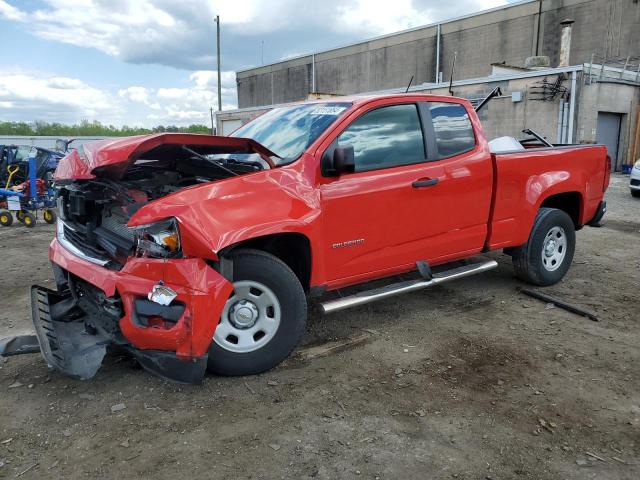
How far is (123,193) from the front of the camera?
3717 mm

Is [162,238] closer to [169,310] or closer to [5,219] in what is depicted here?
[169,310]

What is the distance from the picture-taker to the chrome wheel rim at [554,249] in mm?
5496

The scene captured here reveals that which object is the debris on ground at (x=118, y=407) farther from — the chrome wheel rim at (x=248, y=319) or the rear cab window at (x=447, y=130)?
the rear cab window at (x=447, y=130)

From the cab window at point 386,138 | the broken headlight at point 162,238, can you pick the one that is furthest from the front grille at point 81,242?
the cab window at point 386,138

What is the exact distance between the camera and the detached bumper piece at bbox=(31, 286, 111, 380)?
3158 millimetres

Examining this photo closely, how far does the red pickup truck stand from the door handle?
1 cm

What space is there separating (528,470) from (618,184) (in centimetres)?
1531

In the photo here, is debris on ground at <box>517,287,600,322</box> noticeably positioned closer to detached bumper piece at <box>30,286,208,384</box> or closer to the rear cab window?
the rear cab window

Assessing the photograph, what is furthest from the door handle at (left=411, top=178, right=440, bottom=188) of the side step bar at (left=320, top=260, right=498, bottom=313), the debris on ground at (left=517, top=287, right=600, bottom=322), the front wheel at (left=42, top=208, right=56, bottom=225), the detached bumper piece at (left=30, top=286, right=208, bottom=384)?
the front wheel at (left=42, top=208, right=56, bottom=225)

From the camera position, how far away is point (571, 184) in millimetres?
5438

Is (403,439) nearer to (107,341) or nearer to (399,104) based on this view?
(107,341)

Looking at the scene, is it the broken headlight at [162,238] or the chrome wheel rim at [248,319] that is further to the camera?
the chrome wheel rim at [248,319]

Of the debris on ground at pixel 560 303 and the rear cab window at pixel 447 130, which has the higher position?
the rear cab window at pixel 447 130

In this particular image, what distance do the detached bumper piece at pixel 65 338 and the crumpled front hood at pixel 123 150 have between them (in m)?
0.92
